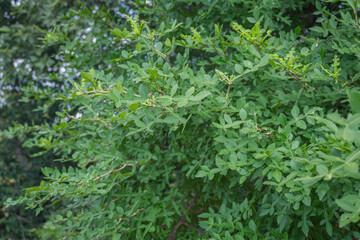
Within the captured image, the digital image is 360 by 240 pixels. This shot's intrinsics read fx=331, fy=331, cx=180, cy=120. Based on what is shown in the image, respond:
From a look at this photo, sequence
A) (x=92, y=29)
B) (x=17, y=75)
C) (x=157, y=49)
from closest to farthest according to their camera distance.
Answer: (x=157, y=49)
(x=92, y=29)
(x=17, y=75)

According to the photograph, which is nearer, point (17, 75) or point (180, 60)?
point (180, 60)

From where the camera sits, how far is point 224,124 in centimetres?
125

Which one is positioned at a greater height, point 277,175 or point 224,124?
point 224,124

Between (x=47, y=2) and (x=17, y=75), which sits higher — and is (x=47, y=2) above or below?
above

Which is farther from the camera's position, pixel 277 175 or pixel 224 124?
pixel 224 124

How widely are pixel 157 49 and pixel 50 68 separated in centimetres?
309

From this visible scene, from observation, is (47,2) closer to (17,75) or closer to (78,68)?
(17,75)

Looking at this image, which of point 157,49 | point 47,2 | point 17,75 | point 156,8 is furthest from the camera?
point 17,75

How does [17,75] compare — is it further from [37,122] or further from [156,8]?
[156,8]

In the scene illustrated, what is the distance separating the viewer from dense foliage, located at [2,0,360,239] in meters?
1.16

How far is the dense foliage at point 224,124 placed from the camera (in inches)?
45.8

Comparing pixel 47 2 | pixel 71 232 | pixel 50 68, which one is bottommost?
pixel 71 232

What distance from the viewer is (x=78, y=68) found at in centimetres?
242

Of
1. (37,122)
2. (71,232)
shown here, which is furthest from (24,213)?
(71,232)
